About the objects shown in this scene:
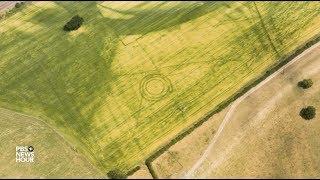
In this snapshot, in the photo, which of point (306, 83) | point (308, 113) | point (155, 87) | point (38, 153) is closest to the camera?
point (308, 113)

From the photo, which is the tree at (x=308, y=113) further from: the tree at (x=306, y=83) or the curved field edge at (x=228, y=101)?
the curved field edge at (x=228, y=101)

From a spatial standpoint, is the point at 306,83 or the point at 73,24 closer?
the point at 306,83

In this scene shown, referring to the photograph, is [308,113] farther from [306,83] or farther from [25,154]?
[25,154]

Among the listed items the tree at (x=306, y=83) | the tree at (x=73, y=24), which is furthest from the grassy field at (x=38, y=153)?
the tree at (x=306, y=83)

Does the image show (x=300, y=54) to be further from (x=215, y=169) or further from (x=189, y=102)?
(x=215, y=169)

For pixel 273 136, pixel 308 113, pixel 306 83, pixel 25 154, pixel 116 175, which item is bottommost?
pixel 308 113

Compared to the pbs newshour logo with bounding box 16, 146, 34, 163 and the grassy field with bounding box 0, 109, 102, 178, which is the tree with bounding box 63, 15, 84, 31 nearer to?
the grassy field with bounding box 0, 109, 102, 178

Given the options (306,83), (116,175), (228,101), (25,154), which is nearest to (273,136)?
(228,101)
